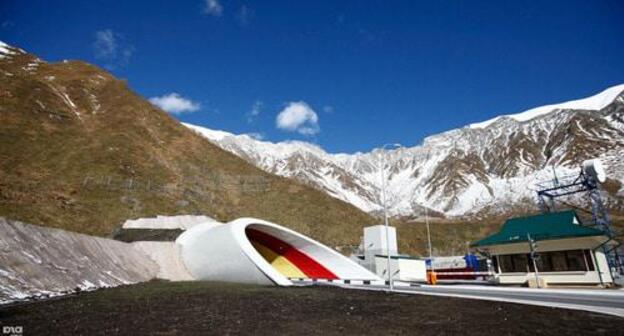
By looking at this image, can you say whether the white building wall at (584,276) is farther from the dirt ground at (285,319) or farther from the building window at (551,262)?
the dirt ground at (285,319)

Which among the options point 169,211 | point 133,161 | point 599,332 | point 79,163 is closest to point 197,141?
point 133,161

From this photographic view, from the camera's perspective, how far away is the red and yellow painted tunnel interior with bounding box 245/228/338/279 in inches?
1245

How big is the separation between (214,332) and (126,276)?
1854cm

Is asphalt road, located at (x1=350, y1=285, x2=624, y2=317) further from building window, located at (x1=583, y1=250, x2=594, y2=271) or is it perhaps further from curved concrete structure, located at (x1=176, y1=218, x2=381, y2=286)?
curved concrete structure, located at (x1=176, y1=218, x2=381, y2=286)

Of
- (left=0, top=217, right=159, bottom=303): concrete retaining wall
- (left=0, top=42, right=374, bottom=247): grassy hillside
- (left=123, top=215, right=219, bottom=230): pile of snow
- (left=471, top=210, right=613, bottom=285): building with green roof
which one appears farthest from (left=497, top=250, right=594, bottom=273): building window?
(left=0, top=42, right=374, bottom=247): grassy hillside

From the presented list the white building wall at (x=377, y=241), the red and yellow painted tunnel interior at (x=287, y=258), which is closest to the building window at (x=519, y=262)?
the red and yellow painted tunnel interior at (x=287, y=258)

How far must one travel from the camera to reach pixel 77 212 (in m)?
41.5

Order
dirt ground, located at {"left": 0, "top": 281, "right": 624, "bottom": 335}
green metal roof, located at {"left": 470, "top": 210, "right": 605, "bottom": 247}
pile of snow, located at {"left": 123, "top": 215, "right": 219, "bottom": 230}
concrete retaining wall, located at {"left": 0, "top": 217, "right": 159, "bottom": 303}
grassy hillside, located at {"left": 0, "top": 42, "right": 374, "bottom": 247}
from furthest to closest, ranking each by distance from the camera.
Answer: grassy hillside, located at {"left": 0, "top": 42, "right": 374, "bottom": 247}
pile of snow, located at {"left": 123, "top": 215, "right": 219, "bottom": 230}
green metal roof, located at {"left": 470, "top": 210, "right": 605, "bottom": 247}
concrete retaining wall, located at {"left": 0, "top": 217, "right": 159, "bottom": 303}
dirt ground, located at {"left": 0, "top": 281, "right": 624, "bottom": 335}

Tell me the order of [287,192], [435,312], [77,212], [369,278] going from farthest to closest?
[287,192] < [77,212] < [369,278] < [435,312]

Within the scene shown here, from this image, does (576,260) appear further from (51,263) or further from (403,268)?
(51,263)

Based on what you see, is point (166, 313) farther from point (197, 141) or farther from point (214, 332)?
point (197, 141)

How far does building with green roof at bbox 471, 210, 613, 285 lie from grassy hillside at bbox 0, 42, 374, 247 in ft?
110

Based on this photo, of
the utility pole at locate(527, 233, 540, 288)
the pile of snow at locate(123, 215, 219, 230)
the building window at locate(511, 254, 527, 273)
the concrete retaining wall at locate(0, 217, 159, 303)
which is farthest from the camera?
the pile of snow at locate(123, 215, 219, 230)

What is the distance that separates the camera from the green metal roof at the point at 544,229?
82.6 feet
